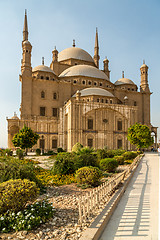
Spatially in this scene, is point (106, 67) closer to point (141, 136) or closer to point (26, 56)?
point (26, 56)

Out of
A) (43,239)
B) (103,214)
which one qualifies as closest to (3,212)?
(43,239)

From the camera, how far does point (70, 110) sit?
3231 cm

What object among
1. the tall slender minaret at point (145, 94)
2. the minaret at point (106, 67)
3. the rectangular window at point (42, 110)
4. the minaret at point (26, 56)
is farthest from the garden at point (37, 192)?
the minaret at point (106, 67)

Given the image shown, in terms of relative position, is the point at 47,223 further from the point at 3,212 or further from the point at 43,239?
the point at 3,212

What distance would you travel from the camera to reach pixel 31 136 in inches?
979

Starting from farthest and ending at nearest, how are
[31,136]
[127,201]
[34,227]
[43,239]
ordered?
[31,136] < [127,201] < [34,227] < [43,239]

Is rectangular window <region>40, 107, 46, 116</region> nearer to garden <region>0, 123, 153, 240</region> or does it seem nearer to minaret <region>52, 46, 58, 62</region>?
minaret <region>52, 46, 58, 62</region>

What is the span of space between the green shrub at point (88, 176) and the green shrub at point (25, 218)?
3.87 m

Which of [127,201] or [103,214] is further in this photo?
[127,201]

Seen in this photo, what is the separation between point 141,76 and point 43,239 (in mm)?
49306

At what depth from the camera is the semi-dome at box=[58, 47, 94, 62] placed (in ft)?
160

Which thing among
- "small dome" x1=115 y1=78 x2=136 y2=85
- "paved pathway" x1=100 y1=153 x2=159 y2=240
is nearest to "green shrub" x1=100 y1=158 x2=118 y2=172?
"paved pathway" x1=100 y1=153 x2=159 y2=240

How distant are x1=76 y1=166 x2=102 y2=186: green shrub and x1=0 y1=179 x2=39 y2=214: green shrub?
154 inches

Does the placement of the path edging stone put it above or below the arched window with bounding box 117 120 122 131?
below
